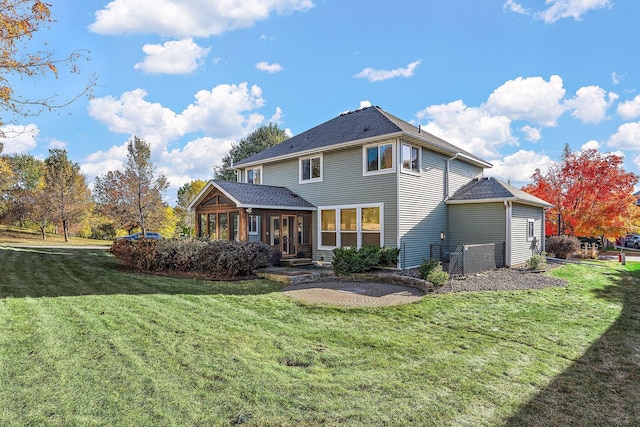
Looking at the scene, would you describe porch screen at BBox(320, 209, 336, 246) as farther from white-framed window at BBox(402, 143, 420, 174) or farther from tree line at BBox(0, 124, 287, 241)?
tree line at BBox(0, 124, 287, 241)

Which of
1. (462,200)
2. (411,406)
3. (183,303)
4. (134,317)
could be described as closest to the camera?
(411,406)

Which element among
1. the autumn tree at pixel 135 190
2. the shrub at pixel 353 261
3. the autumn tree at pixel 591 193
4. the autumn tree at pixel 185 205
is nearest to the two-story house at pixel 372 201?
the shrub at pixel 353 261

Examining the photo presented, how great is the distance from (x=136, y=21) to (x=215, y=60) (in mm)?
5323

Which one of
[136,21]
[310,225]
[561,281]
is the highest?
[136,21]

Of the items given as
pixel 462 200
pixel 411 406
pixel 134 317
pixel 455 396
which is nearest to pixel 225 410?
pixel 411 406

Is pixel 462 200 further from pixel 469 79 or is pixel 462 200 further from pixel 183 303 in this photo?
pixel 183 303

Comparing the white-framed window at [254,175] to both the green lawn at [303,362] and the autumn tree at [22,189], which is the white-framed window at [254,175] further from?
the autumn tree at [22,189]

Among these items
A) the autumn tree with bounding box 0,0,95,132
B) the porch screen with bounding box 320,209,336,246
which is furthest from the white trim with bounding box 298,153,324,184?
the autumn tree with bounding box 0,0,95,132

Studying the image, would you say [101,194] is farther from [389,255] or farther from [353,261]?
[389,255]

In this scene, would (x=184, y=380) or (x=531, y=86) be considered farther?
(x=531, y=86)

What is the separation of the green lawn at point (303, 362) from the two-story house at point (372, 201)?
6109mm

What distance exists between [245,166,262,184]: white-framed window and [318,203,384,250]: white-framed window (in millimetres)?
5275

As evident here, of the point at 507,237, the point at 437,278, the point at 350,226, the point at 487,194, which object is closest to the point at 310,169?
the point at 350,226

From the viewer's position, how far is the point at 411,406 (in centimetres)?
353
